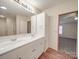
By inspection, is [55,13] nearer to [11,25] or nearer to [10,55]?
[11,25]

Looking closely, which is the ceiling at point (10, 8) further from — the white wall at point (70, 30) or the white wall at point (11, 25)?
the white wall at point (70, 30)

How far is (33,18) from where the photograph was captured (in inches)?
124

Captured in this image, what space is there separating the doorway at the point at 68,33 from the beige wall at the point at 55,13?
198 millimetres

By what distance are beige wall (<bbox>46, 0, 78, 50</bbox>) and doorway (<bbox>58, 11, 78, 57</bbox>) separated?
198mm

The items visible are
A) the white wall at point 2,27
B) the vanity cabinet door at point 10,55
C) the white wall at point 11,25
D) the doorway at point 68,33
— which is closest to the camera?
the vanity cabinet door at point 10,55

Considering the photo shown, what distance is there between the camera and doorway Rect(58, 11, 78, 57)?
9.35ft

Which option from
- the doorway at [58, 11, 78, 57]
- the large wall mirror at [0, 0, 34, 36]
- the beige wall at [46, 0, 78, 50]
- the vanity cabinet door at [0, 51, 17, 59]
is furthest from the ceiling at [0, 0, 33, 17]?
the doorway at [58, 11, 78, 57]

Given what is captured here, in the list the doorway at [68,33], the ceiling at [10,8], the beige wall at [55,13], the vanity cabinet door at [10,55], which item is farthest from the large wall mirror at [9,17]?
the doorway at [68,33]

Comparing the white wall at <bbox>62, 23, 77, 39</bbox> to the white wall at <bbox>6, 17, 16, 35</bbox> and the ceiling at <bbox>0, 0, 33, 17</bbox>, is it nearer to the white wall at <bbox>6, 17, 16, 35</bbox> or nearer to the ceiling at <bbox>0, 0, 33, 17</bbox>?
the ceiling at <bbox>0, 0, 33, 17</bbox>

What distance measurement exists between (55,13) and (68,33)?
1.24 metres

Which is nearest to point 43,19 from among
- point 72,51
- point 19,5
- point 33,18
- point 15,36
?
point 33,18

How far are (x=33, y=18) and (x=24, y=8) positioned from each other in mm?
704

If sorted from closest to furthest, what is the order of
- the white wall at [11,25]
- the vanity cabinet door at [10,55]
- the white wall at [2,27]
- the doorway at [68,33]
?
the vanity cabinet door at [10,55], the white wall at [2,27], the white wall at [11,25], the doorway at [68,33]

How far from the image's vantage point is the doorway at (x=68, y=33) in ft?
9.35
